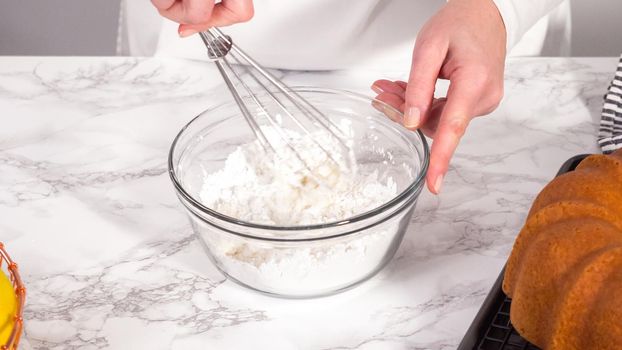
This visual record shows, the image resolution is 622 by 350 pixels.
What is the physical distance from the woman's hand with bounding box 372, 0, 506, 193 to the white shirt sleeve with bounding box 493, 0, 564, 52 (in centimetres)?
4

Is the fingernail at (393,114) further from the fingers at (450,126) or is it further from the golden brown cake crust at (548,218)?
the golden brown cake crust at (548,218)

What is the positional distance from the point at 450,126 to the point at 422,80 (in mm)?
64

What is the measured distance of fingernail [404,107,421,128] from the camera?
84 centimetres

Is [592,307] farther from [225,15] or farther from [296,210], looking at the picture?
[225,15]

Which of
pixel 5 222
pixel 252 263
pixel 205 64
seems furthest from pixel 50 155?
pixel 252 263

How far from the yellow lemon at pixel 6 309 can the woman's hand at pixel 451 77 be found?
0.40 metres

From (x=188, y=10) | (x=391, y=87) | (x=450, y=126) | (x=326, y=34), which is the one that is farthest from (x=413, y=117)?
(x=326, y=34)

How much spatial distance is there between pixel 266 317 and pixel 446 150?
0.79 feet

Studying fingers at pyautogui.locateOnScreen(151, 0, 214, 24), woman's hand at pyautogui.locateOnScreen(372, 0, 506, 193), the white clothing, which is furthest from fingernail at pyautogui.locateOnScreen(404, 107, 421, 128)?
the white clothing

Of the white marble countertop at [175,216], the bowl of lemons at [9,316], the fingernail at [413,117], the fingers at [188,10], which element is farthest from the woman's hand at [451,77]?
the bowl of lemons at [9,316]

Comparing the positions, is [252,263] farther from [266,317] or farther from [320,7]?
[320,7]

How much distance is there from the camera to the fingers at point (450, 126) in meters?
0.81

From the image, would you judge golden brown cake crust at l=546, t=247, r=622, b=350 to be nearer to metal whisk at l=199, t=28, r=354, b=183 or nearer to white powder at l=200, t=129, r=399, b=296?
white powder at l=200, t=129, r=399, b=296

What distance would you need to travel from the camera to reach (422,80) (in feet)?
2.80
